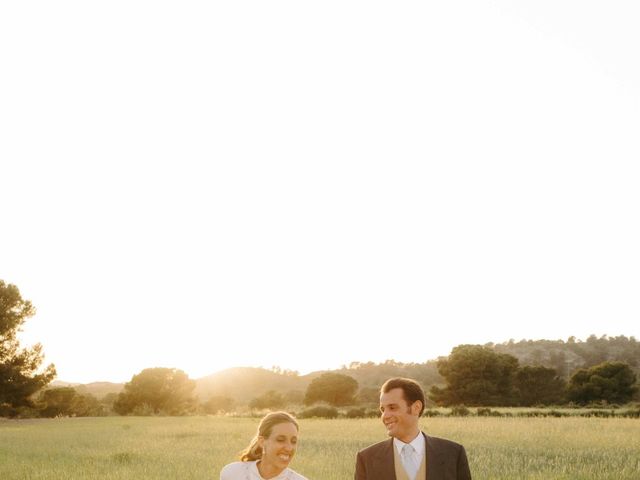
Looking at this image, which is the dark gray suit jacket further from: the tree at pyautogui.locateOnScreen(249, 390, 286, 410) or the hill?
the hill

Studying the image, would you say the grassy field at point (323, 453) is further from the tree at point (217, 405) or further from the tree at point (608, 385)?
the tree at point (217, 405)

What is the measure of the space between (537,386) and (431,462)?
67.8 meters

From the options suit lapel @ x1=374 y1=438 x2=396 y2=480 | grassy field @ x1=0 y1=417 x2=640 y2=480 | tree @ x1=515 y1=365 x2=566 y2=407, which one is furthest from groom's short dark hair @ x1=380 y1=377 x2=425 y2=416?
tree @ x1=515 y1=365 x2=566 y2=407

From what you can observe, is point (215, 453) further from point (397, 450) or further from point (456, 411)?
point (456, 411)

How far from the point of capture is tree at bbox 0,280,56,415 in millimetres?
54312

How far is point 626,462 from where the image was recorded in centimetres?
1816

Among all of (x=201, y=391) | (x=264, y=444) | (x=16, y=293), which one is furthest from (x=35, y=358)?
(x=201, y=391)

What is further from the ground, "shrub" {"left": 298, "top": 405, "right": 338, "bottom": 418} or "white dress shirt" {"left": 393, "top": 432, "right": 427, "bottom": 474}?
"white dress shirt" {"left": 393, "top": 432, "right": 427, "bottom": 474}

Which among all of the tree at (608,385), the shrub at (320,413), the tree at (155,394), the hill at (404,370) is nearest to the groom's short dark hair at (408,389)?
the shrub at (320,413)

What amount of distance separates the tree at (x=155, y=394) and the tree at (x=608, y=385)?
38.7 m

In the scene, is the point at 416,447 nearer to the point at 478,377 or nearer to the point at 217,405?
the point at 478,377

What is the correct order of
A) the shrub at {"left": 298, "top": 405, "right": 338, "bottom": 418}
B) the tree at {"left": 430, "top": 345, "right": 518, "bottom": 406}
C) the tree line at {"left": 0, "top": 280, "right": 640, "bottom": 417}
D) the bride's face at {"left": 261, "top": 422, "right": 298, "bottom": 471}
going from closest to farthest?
the bride's face at {"left": 261, "top": 422, "right": 298, "bottom": 471} < the shrub at {"left": 298, "top": 405, "right": 338, "bottom": 418} < the tree line at {"left": 0, "top": 280, "right": 640, "bottom": 417} < the tree at {"left": 430, "top": 345, "right": 518, "bottom": 406}

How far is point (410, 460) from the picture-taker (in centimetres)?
577

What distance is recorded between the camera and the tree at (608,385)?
6244 centimetres
